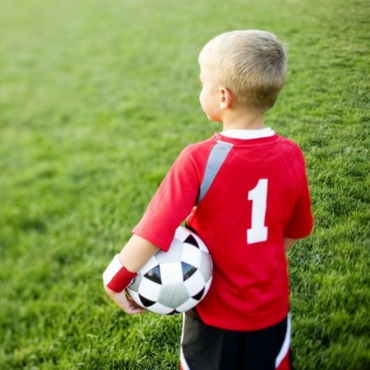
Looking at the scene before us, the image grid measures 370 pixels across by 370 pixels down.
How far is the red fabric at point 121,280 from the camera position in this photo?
1852mm

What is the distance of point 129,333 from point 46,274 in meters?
1.67

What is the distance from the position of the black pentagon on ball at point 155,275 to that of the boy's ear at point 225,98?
0.72 metres

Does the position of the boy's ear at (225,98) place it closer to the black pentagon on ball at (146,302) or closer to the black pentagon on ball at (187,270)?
the black pentagon on ball at (187,270)

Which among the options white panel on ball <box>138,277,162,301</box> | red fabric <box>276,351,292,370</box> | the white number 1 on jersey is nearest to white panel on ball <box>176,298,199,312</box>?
white panel on ball <box>138,277,162,301</box>

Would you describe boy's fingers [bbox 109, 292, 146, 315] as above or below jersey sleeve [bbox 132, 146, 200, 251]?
below

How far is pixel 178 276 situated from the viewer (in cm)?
189

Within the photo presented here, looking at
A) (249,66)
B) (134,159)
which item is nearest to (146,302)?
(249,66)

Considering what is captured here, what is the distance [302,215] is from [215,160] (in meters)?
0.48

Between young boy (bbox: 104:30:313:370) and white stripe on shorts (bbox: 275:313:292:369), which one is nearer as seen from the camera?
young boy (bbox: 104:30:313:370)

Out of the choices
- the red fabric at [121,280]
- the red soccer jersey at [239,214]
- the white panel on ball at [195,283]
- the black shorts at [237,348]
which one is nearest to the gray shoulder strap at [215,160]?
the red soccer jersey at [239,214]

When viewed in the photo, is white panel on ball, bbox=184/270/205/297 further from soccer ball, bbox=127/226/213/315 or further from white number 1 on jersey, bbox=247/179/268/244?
white number 1 on jersey, bbox=247/179/268/244

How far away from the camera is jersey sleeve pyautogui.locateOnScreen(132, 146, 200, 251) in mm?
1709

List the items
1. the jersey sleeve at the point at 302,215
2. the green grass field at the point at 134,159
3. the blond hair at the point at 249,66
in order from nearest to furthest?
the blond hair at the point at 249,66
the jersey sleeve at the point at 302,215
the green grass field at the point at 134,159

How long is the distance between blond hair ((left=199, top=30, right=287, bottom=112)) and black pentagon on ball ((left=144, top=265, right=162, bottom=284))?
2.50 feet
